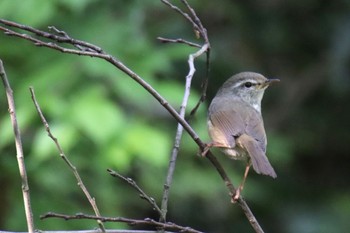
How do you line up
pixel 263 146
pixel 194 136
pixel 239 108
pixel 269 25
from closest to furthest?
pixel 194 136 → pixel 263 146 → pixel 239 108 → pixel 269 25

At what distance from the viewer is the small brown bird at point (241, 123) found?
3.77 metres

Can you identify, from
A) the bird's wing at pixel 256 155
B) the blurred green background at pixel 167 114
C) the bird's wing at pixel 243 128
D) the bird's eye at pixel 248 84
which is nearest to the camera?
the bird's wing at pixel 256 155

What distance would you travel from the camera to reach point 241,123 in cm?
416

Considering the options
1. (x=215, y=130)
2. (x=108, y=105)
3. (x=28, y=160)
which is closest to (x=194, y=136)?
(x=215, y=130)

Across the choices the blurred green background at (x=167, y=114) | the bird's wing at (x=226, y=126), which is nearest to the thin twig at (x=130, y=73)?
the bird's wing at (x=226, y=126)

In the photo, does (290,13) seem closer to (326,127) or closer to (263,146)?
(326,127)

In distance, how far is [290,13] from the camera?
7.92 meters

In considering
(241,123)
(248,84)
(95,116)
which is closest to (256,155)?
(241,123)

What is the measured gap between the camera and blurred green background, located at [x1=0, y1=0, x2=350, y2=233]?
16.8 feet

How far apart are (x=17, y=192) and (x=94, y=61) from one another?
3.62ft

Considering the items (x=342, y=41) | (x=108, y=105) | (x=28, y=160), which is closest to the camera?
(x=108, y=105)

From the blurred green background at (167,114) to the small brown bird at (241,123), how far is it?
53cm

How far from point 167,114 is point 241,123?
251cm

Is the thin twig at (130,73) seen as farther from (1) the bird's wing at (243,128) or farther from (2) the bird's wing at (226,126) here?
(2) the bird's wing at (226,126)
